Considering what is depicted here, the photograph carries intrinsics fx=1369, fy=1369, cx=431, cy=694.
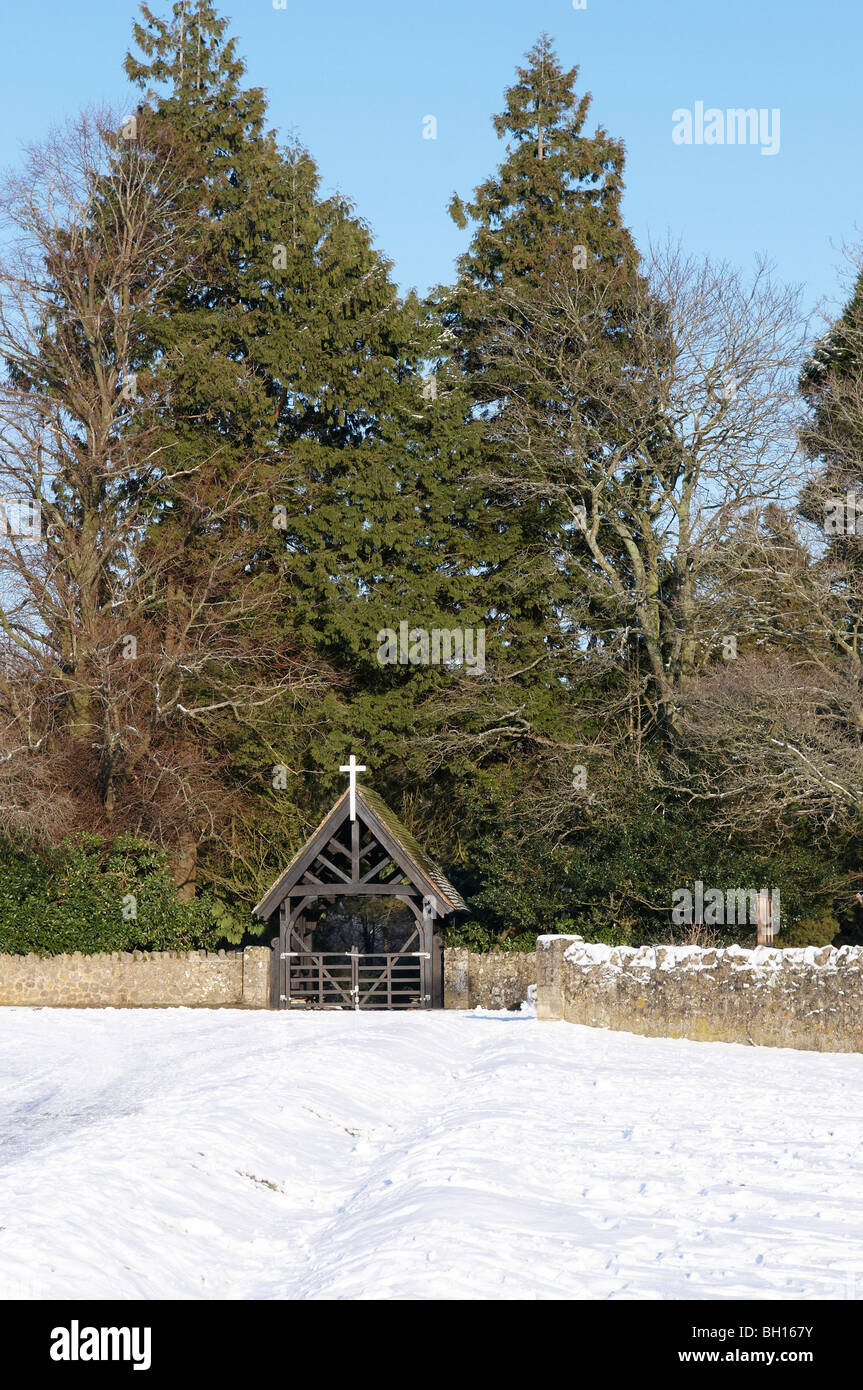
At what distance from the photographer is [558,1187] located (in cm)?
868

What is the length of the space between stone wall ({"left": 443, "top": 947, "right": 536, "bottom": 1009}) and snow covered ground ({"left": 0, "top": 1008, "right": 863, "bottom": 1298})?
1116 cm

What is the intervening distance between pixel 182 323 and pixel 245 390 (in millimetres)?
2802

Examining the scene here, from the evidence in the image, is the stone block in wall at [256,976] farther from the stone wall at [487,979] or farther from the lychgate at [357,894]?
the stone wall at [487,979]

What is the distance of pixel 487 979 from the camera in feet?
90.8

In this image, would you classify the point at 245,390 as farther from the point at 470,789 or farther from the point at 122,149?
the point at 470,789

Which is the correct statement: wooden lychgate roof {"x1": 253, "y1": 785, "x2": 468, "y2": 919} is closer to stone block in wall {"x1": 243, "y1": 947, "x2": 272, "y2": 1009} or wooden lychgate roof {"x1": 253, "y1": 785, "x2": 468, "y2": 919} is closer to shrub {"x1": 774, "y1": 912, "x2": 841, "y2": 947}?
stone block in wall {"x1": 243, "y1": 947, "x2": 272, "y2": 1009}

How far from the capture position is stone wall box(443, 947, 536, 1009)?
90.2 feet

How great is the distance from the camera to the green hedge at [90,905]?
27938 millimetres

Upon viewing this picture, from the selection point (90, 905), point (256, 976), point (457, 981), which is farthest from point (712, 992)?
point (90, 905)

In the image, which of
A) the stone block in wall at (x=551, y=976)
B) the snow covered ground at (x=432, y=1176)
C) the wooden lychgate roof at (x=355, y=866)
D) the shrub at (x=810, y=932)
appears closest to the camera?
the snow covered ground at (x=432, y=1176)

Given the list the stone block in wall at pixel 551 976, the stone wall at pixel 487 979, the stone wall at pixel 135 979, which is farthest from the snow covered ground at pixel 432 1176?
the stone wall at pixel 487 979

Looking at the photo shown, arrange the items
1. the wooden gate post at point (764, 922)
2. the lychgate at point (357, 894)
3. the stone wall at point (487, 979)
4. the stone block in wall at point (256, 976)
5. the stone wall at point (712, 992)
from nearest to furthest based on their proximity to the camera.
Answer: the stone wall at point (712, 992) < the wooden gate post at point (764, 922) < the lychgate at point (357, 894) < the stone block in wall at point (256, 976) < the stone wall at point (487, 979)

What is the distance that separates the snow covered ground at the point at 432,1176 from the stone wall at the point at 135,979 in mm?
10587
